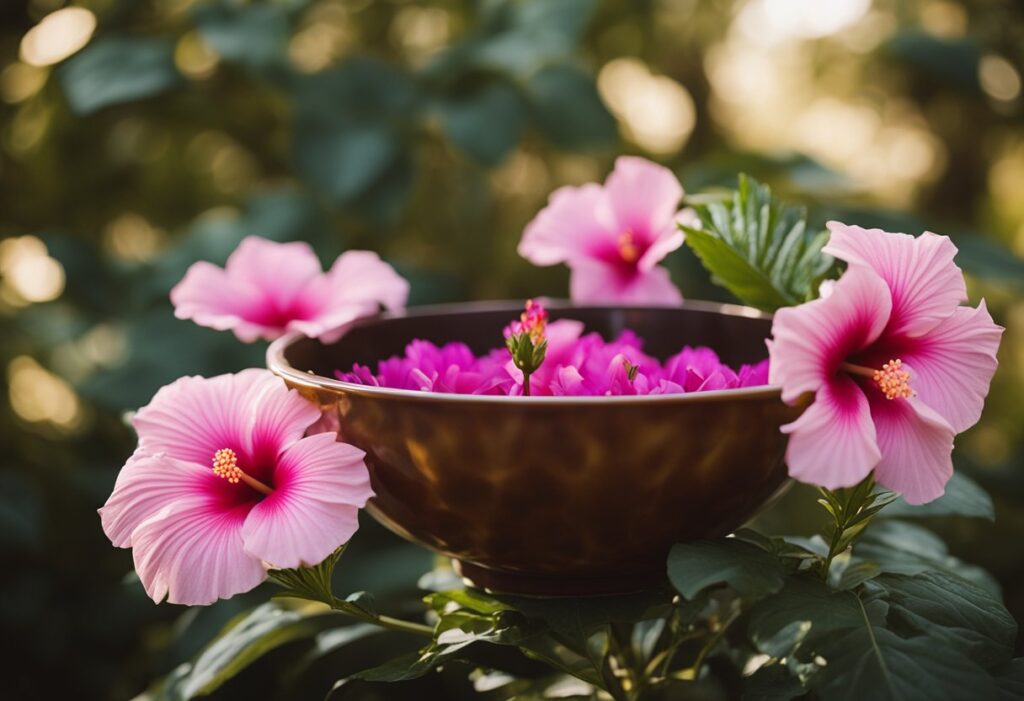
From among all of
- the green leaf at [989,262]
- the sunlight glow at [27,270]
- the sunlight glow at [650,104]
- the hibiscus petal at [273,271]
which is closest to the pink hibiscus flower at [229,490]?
the hibiscus petal at [273,271]

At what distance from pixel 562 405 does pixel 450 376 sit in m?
0.07

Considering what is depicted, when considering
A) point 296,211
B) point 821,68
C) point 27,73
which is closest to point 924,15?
point 821,68

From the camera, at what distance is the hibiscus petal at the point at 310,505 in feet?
0.98

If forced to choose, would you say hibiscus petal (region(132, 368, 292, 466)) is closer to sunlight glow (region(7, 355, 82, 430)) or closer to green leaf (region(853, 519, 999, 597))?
green leaf (region(853, 519, 999, 597))

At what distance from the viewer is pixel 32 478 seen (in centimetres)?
91

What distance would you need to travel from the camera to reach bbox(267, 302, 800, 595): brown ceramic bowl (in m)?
0.29

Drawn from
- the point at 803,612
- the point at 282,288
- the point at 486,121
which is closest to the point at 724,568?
the point at 803,612

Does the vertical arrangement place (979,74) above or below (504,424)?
below

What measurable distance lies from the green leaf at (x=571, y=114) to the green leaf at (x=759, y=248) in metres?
0.40

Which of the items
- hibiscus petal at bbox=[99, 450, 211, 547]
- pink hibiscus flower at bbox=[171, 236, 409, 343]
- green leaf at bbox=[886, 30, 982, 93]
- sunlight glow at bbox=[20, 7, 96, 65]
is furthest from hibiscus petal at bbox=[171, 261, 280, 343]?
green leaf at bbox=[886, 30, 982, 93]

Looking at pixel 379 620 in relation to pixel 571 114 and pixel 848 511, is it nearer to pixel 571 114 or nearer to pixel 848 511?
pixel 848 511

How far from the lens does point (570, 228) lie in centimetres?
48

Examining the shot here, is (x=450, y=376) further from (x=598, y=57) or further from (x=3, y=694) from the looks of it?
(x=598, y=57)

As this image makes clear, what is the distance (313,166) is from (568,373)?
0.51 m
